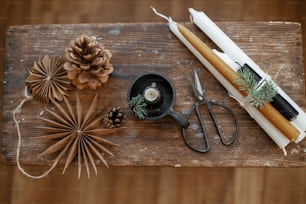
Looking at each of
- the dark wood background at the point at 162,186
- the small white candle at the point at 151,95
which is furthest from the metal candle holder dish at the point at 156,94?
the dark wood background at the point at 162,186

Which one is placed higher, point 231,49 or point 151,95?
point 231,49

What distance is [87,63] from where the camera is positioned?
1198 millimetres

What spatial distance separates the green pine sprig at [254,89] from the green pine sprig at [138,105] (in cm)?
24

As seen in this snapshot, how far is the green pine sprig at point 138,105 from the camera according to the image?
119 cm

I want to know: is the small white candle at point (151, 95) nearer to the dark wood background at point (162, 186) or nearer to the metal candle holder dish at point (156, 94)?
the metal candle holder dish at point (156, 94)

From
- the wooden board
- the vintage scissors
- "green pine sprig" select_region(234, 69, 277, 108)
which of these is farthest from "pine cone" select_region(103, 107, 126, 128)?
"green pine sprig" select_region(234, 69, 277, 108)

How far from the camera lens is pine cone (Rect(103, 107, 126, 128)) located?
1.21 meters

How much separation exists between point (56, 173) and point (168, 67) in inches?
22.6

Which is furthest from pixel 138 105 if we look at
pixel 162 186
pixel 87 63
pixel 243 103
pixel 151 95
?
pixel 162 186

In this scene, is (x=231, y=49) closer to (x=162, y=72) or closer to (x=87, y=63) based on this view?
(x=162, y=72)

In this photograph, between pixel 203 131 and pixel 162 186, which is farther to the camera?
pixel 162 186

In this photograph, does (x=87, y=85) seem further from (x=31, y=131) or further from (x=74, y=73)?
(x=31, y=131)

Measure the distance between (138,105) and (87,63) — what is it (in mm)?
165

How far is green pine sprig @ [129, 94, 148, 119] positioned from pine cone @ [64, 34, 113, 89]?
10 cm
